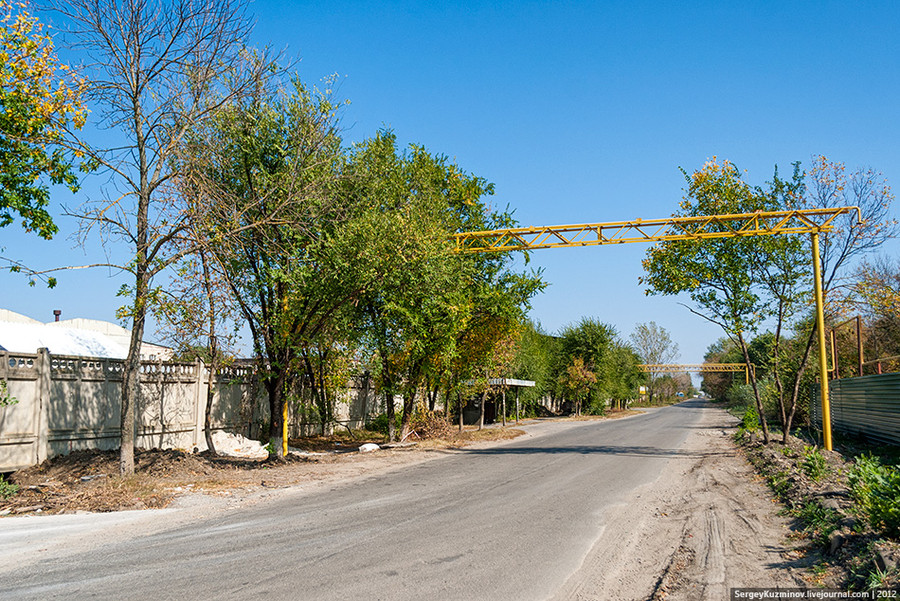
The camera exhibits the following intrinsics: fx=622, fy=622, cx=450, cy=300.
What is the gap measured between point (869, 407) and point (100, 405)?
2211 cm

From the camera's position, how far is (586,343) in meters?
54.0

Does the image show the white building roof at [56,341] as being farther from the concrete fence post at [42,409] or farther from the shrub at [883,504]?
the shrub at [883,504]

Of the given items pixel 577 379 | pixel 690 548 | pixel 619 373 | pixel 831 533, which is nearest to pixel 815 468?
pixel 831 533

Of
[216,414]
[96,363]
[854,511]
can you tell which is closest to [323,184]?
[96,363]

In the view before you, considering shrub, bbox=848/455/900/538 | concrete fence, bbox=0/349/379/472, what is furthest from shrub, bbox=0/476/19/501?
shrub, bbox=848/455/900/538

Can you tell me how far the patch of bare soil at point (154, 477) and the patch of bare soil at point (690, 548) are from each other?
22.8ft

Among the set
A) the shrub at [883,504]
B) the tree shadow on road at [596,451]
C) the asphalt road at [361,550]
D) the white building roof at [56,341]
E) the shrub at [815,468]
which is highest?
the white building roof at [56,341]

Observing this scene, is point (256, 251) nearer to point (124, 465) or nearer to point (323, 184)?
point (323, 184)

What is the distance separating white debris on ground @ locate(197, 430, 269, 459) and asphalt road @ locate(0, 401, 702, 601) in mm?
6795

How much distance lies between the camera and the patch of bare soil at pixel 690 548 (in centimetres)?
608

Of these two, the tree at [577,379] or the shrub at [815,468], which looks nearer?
the shrub at [815,468]

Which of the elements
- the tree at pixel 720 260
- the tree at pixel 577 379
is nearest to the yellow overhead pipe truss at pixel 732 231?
the tree at pixel 720 260

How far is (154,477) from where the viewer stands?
12.4 meters

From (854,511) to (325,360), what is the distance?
51.8 ft
